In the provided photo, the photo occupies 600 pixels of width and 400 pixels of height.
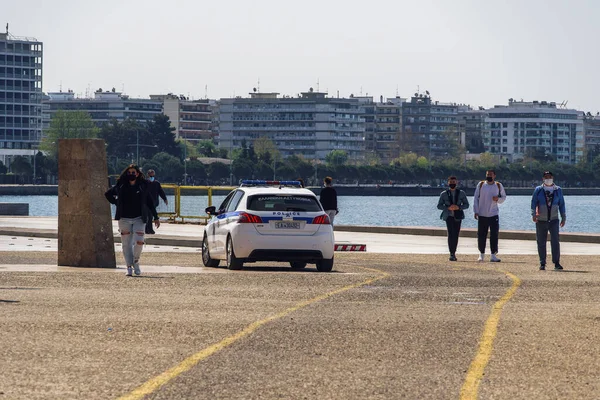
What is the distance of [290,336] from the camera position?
13.0 metres

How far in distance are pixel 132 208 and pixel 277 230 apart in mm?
2664

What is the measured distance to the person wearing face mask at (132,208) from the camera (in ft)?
71.9

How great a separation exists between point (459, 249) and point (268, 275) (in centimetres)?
1277

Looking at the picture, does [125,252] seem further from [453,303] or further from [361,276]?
[453,303]

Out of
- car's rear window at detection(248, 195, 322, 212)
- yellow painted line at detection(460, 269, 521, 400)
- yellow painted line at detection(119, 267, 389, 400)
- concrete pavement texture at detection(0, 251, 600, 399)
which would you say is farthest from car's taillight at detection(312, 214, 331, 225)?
yellow painted line at detection(119, 267, 389, 400)

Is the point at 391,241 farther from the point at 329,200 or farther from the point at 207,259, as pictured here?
the point at 207,259

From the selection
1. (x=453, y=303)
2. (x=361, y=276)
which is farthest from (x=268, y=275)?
(x=453, y=303)

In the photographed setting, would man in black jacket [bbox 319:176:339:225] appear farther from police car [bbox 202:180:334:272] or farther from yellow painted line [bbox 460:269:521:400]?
yellow painted line [bbox 460:269:521:400]

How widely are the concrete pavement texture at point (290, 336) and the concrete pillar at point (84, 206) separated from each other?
2193mm

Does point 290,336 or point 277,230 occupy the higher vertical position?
point 277,230

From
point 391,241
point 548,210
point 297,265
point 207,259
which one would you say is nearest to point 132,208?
point 207,259

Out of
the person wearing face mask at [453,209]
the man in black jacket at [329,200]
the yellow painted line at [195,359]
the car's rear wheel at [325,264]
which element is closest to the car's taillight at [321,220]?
the car's rear wheel at [325,264]

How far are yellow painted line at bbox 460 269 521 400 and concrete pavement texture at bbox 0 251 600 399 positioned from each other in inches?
Answer: 1.9

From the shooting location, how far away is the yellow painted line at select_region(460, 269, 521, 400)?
9.98 metres
